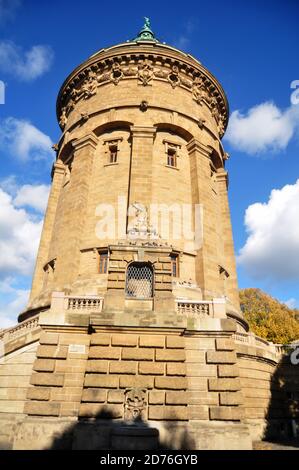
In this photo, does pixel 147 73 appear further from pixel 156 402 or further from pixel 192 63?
pixel 156 402

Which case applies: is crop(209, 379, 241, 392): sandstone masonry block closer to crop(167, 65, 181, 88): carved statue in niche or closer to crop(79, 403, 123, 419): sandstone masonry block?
crop(79, 403, 123, 419): sandstone masonry block

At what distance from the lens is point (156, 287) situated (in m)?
13.1

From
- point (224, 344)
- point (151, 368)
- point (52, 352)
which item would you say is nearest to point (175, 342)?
point (151, 368)

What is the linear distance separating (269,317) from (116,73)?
111 feet

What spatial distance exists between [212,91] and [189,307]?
20808mm

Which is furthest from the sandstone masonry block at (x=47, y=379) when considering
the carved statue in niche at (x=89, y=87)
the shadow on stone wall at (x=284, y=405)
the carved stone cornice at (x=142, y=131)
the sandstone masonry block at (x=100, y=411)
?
the carved statue in niche at (x=89, y=87)

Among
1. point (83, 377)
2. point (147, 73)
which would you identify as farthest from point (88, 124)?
point (83, 377)

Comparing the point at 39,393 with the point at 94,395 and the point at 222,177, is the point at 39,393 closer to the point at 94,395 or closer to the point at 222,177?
the point at 94,395

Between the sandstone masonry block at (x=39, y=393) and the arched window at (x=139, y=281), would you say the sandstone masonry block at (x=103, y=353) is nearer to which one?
the sandstone masonry block at (x=39, y=393)

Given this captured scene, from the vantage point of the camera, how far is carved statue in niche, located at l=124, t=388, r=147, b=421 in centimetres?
1097

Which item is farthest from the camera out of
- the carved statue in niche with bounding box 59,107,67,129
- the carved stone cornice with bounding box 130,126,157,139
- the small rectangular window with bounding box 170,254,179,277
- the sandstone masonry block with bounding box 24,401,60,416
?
the carved statue in niche with bounding box 59,107,67,129

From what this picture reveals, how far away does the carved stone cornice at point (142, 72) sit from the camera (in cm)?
2492

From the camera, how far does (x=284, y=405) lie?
17438 mm

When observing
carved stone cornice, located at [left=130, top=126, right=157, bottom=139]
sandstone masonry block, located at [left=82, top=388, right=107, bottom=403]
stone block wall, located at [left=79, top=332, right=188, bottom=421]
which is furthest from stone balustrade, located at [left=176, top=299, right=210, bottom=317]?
carved stone cornice, located at [left=130, top=126, right=157, bottom=139]
